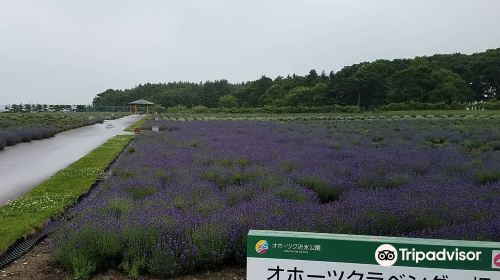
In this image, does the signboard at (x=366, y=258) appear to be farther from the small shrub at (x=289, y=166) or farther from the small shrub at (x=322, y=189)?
the small shrub at (x=289, y=166)

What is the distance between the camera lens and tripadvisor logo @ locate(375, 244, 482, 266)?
235cm

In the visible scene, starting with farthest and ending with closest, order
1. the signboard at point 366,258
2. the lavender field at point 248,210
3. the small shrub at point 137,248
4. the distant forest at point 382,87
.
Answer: the distant forest at point 382,87 → the lavender field at point 248,210 → the small shrub at point 137,248 → the signboard at point 366,258

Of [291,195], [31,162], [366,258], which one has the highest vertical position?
[366,258]

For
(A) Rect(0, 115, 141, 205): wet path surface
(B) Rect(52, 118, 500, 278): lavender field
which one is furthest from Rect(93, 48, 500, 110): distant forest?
(B) Rect(52, 118, 500, 278): lavender field

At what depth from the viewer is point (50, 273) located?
468cm

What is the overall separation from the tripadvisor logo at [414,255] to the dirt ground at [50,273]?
239 centimetres

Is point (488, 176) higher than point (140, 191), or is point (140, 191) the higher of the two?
point (488, 176)

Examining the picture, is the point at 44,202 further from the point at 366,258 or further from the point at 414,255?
the point at 414,255

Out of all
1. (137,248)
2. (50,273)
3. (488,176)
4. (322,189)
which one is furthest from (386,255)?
(488,176)

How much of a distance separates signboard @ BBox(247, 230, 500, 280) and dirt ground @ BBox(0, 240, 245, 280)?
2.15 m

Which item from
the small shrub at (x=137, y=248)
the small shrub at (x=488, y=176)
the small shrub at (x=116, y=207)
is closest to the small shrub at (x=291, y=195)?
the small shrub at (x=116, y=207)

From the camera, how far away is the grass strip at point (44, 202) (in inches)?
248

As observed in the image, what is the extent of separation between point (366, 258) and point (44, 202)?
23.0 feet

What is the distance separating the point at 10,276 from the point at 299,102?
276 ft
